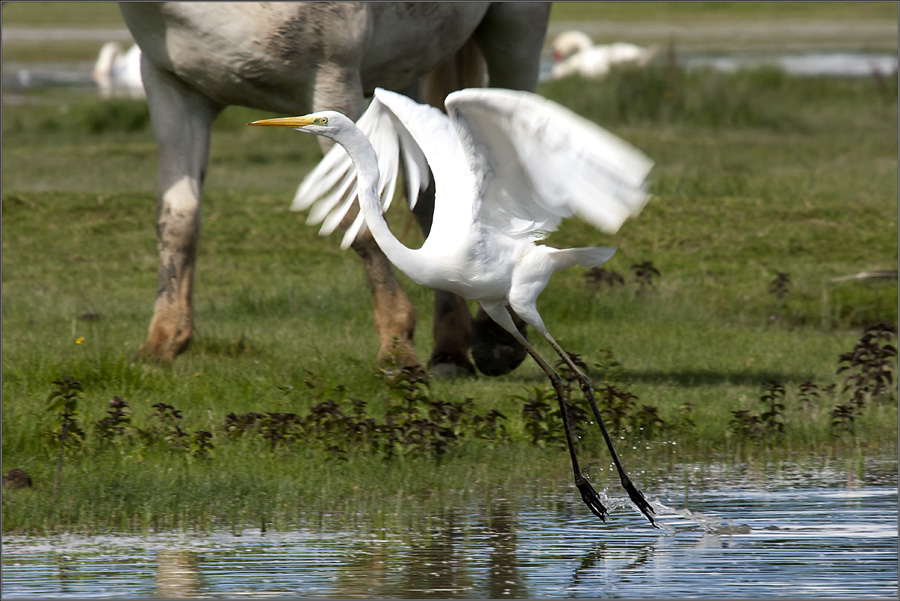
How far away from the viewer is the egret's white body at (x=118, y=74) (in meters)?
23.7

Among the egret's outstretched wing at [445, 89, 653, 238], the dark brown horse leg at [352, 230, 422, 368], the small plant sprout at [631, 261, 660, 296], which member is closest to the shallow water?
→ the egret's outstretched wing at [445, 89, 653, 238]

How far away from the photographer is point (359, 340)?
8.42m

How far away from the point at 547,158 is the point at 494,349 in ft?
9.48

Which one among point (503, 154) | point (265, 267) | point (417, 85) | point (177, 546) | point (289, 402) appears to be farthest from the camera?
point (265, 267)

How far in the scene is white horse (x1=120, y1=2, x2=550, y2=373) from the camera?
6973 mm

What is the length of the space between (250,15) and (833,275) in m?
5.04

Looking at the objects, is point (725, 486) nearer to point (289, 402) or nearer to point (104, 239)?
point (289, 402)

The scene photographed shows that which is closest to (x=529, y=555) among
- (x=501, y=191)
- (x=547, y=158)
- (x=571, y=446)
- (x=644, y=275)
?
(x=571, y=446)

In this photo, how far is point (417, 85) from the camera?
859 centimetres

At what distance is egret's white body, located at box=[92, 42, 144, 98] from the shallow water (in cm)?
1852

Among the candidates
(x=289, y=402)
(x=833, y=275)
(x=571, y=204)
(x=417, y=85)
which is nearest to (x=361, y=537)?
(x=571, y=204)

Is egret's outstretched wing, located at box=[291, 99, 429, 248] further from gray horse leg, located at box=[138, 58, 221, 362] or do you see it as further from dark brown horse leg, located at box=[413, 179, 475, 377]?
dark brown horse leg, located at box=[413, 179, 475, 377]

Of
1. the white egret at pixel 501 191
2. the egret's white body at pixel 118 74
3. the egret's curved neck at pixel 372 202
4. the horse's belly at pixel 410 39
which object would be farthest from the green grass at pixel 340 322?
the egret's white body at pixel 118 74

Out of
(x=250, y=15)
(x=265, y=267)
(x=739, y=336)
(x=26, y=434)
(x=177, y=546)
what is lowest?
(x=177, y=546)
